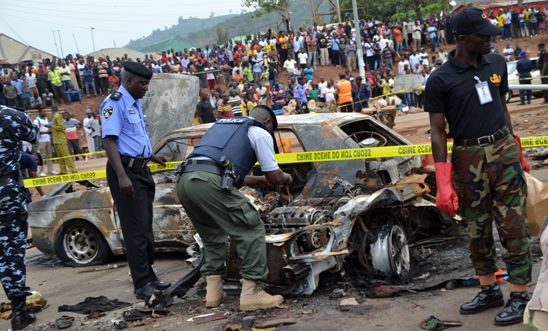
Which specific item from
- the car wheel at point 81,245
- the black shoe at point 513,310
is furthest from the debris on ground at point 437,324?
the car wheel at point 81,245

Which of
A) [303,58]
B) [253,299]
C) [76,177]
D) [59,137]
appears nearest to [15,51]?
[303,58]

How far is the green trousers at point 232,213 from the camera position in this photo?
5.17 meters

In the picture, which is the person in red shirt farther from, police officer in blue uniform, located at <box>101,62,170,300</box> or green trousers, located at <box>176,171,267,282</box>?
green trousers, located at <box>176,171,267,282</box>

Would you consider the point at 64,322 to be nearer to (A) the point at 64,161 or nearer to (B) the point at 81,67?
(A) the point at 64,161

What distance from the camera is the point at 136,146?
5.84 m

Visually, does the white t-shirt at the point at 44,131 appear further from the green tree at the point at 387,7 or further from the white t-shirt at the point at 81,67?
the green tree at the point at 387,7

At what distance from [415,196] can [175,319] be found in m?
2.36

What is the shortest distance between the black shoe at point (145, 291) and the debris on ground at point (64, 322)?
58 cm

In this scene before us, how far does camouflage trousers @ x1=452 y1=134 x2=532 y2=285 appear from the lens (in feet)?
14.4

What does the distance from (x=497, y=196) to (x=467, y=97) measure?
0.67 m

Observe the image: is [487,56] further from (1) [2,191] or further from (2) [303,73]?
(2) [303,73]

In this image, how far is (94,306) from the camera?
239 inches

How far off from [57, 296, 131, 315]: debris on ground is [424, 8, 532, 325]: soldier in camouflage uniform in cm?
312

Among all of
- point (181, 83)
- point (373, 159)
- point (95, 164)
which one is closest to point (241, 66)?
point (95, 164)
